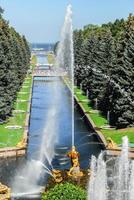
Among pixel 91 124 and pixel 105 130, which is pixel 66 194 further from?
pixel 91 124

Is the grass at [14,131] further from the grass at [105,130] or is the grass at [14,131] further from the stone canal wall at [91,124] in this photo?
the grass at [105,130]

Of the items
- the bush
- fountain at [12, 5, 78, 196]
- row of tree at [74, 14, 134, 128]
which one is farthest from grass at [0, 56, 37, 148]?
the bush

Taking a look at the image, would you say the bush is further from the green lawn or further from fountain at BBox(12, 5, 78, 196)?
the green lawn

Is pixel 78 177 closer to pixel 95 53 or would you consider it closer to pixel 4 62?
pixel 4 62

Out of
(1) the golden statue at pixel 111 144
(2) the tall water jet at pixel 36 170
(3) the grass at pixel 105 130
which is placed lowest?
(2) the tall water jet at pixel 36 170

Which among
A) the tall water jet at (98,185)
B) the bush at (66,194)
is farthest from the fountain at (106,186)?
the bush at (66,194)

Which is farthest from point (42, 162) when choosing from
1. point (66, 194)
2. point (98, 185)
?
point (66, 194)

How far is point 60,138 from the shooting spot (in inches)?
1644

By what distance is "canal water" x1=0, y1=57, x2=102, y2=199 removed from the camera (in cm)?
3266

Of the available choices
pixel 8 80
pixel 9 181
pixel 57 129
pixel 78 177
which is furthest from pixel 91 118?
pixel 78 177

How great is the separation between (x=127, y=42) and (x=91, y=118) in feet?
23.8

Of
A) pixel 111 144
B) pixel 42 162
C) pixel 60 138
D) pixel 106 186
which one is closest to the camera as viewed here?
pixel 106 186

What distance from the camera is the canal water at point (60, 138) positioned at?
3266 cm

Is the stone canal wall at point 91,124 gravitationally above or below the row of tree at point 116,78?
below
